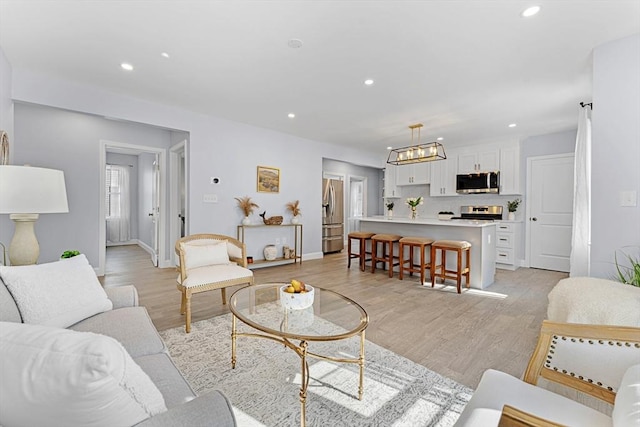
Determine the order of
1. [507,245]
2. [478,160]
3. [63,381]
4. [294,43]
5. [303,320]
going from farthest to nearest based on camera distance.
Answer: [478,160] < [507,245] < [294,43] < [303,320] < [63,381]

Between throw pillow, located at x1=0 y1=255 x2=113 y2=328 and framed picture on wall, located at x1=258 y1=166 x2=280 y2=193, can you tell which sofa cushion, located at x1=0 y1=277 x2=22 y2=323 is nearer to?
throw pillow, located at x1=0 y1=255 x2=113 y2=328

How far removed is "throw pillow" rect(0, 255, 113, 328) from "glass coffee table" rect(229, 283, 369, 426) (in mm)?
784

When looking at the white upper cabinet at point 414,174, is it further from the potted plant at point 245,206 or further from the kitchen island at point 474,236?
the potted plant at point 245,206

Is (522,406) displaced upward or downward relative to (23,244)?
downward

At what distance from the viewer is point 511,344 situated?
2371mm

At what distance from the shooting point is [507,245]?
546 centimetres

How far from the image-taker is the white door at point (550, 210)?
5102 mm

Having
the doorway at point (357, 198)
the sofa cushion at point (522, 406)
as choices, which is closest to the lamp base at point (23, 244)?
the sofa cushion at point (522, 406)

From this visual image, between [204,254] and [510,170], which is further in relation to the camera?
[510,170]

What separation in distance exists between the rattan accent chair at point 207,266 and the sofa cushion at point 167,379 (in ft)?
4.08

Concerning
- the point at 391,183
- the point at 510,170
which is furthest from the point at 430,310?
the point at 391,183

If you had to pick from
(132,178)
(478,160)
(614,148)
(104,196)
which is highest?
(478,160)

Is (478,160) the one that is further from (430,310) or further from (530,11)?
(530,11)

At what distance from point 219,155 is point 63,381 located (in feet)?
14.9
